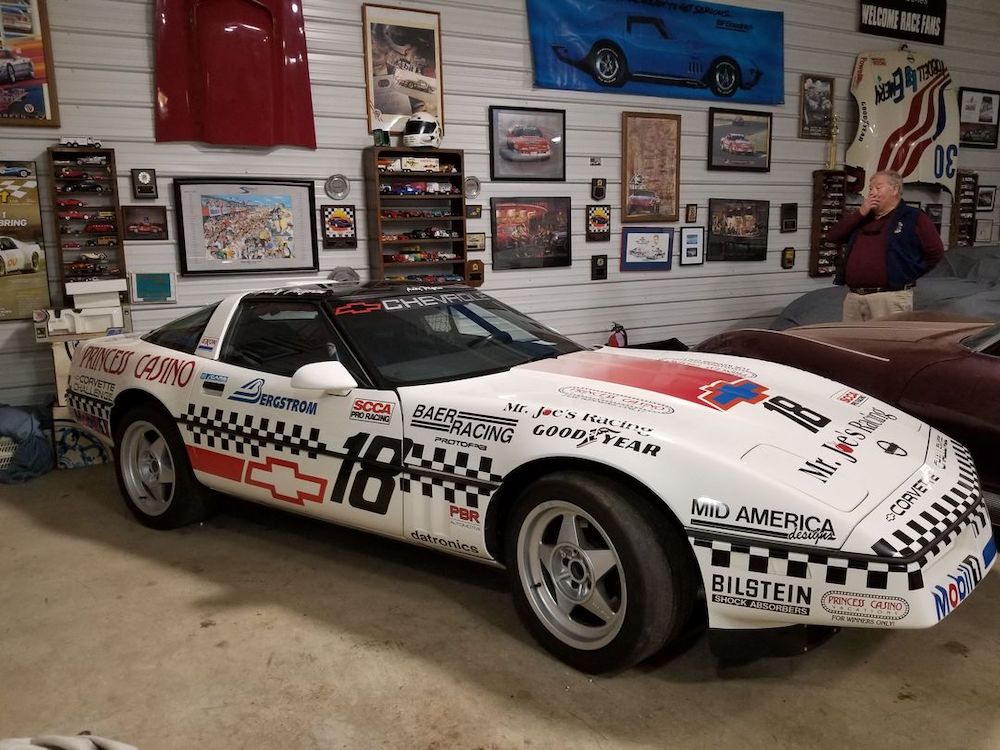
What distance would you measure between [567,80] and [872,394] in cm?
426

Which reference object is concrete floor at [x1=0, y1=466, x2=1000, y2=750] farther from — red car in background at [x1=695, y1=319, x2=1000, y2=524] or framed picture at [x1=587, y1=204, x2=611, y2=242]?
framed picture at [x1=587, y1=204, x2=611, y2=242]

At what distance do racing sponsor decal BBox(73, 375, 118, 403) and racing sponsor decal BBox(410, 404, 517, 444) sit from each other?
6.08ft

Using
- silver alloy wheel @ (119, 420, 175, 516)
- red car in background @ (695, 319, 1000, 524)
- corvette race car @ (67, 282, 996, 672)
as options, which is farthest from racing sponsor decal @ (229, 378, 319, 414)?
red car in background @ (695, 319, 1000, 524)

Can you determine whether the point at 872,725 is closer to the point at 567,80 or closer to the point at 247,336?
the point at 247,336

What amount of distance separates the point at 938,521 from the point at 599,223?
4961 millimetres

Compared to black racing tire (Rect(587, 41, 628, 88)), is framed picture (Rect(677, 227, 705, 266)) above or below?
below

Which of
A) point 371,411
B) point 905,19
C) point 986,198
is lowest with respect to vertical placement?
point 371,411

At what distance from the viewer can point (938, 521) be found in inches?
76.9

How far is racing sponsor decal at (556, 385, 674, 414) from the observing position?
2.21 metres

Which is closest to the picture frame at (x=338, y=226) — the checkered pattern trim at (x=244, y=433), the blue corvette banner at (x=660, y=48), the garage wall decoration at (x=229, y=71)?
the garage wall decoration at (x=229, y=71)

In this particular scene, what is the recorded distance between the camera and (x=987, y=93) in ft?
29.1

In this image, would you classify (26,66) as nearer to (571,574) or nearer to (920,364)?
Result: (571,574)

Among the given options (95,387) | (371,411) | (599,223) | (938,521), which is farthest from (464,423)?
(599,223)

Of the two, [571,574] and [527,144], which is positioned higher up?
[527,144]
